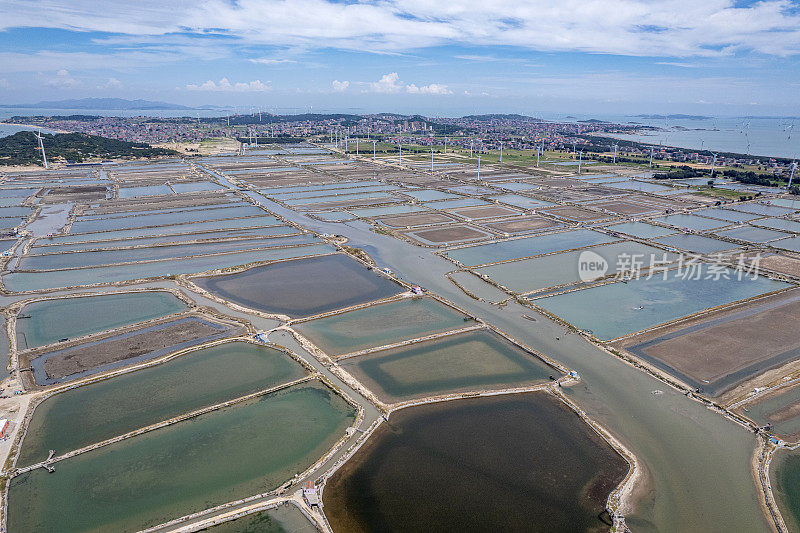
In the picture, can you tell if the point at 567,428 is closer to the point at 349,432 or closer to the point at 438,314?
the point at 349,432

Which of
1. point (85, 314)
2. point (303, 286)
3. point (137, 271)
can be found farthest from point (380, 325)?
point (137, 271)

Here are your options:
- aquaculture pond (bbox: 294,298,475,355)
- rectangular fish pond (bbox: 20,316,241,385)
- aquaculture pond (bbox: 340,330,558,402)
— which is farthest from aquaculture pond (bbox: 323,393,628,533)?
rectangular fish pond (bbox: 20,316,241,385)

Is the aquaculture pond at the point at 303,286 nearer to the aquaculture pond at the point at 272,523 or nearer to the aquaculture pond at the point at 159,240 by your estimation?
the aquaculture pond at the point at 159,240

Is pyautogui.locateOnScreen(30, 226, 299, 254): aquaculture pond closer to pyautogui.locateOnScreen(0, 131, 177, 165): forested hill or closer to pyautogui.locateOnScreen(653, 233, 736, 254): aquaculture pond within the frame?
pyautogui.locateOnScreen(653, 233, 736, 254): aquaculture pond

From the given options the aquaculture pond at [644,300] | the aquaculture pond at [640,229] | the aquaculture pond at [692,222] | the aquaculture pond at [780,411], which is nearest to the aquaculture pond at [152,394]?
the aquaculture pond at [644,300]

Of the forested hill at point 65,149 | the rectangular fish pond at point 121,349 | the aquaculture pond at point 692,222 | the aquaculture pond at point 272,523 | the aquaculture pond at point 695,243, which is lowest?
the aquaculture pond at point 272,523

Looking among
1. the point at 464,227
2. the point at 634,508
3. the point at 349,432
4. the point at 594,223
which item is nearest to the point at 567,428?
the point at 634,508
